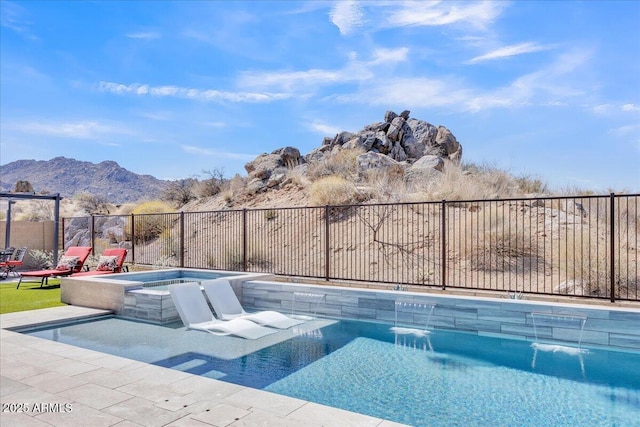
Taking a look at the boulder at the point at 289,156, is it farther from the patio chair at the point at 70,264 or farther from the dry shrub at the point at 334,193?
the patio chair at the point at 70,264

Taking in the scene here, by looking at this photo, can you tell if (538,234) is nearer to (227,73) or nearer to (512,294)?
(512,294)

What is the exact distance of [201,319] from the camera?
658 centimetres

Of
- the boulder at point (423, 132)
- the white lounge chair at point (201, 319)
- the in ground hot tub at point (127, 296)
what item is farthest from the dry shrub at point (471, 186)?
the white lounge chair at point (201, 319)

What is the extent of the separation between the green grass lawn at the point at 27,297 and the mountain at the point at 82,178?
43050 mm

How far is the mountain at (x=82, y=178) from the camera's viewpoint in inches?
2077

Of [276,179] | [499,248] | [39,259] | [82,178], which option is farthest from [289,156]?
[82,178]

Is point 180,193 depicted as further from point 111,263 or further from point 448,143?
point 448,143

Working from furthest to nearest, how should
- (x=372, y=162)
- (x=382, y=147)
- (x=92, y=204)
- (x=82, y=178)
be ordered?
(x=82, y=178) < (x=92, y=204) < (x=382, y=147) < (x=372, y=162)

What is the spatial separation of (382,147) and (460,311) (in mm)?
16789

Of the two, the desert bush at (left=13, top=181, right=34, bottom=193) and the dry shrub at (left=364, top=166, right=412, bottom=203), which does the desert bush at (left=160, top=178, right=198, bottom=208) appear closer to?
the desert bush at (left=13, top=181, right=34, bottom=193)

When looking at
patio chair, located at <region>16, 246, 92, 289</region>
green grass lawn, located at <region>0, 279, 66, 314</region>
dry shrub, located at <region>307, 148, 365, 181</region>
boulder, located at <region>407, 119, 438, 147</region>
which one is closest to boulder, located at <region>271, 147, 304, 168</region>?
dry shrub, located at <region>307, 148, 365, 181</region>

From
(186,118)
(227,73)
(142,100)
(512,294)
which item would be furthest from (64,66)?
(512,294)

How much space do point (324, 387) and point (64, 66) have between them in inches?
823

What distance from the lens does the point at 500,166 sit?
18.1 m
